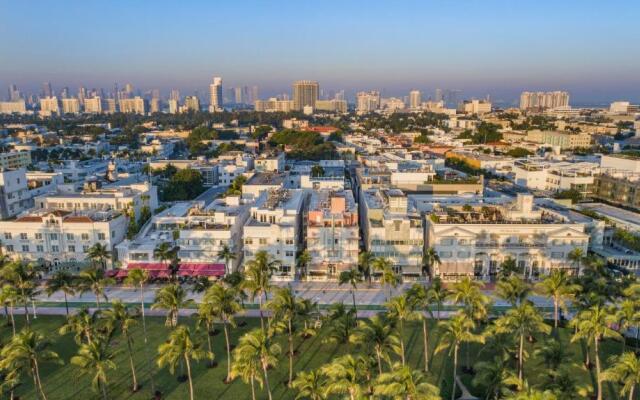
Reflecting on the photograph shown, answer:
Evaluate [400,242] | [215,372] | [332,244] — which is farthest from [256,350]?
[400,242]

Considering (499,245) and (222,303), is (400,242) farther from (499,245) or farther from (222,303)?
(222,303)

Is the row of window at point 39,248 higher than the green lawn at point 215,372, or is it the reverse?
the row of window at point 39,248

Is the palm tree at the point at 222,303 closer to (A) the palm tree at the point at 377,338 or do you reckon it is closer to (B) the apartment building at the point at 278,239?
(A) the palm tree at the point at 377,338

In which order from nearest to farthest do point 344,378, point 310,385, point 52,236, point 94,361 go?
1. point 344,378
2. point 310,385
3. point 94,361
4. point 52,236

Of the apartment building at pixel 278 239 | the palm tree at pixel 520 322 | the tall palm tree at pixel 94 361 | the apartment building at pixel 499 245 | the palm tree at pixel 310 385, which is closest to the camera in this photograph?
the palm tree at pixel 310 385

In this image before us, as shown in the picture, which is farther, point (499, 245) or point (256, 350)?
point (499, 245)

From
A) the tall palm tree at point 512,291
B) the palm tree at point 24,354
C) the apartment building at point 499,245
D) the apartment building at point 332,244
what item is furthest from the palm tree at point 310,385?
the apartment building at point 499,245

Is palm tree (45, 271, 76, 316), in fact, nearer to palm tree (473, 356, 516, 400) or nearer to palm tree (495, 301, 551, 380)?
palm tree (473, 356, 516, 400)

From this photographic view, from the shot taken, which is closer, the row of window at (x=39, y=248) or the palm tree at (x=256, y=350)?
the palm tree at (x=256, y=350)

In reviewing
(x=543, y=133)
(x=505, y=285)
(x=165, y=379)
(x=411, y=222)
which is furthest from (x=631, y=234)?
(x=543, y=133)
